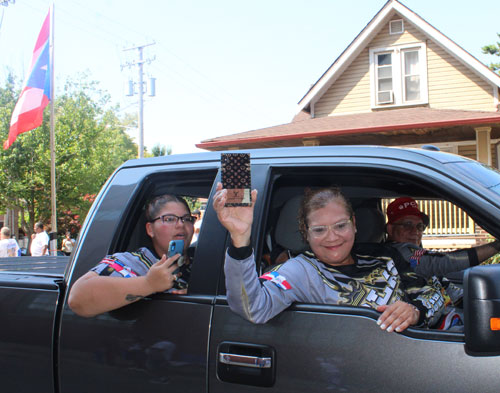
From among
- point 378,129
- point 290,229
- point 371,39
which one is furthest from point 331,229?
point 371,39

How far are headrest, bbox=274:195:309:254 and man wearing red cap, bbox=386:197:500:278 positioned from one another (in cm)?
78

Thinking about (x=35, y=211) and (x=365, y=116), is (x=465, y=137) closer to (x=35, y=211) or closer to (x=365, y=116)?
(x=365, y=116)

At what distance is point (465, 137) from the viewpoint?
13.6m

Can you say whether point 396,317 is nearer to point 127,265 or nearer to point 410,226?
point 127,265

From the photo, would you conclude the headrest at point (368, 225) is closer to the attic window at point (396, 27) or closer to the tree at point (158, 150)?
the attic window at point (396, 27)

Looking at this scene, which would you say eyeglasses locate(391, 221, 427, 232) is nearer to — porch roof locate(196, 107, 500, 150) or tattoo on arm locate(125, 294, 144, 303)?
tattoo on arm locate(125, 294, 144, 303)

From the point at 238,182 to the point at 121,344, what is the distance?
0.81m

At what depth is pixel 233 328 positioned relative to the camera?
1890mm

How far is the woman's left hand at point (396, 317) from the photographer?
1.72 m

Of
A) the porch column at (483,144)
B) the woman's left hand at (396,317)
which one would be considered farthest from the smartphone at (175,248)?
the porch column at (483,144)

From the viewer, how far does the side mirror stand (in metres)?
1.43

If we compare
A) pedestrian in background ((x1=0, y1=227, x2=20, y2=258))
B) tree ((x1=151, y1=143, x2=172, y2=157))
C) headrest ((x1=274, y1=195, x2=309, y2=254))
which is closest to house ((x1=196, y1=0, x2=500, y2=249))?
pedestrian in background ((x1=0, y1=227, x2=20, y2=258))

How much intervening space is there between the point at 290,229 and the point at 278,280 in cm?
67

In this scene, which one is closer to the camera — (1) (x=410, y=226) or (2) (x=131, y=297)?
(2) (x=131, y=297)
